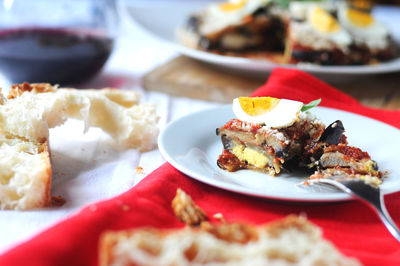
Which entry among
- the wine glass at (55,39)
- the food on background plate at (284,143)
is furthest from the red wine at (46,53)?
the food on background plate at (284,143)

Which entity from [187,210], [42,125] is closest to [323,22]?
[42,125]

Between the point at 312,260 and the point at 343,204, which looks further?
the point at 343,204

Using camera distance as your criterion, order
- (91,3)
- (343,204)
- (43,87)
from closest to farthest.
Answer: (343,204)
(43,87)
(91,3)

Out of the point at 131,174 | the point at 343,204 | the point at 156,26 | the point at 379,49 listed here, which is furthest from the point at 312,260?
the point at 156,26

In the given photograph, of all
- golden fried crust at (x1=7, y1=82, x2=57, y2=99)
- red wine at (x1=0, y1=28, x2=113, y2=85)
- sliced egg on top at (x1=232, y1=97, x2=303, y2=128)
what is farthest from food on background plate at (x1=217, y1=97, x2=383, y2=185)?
red wine at (x1=0, y1=28, x2=113, y2=85)

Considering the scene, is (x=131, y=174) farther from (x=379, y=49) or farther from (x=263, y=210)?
(x=379, y=49)

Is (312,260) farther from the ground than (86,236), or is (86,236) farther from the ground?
(312,260)

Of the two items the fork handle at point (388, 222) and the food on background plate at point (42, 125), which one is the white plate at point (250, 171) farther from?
the food on background plate at point (42, 125)

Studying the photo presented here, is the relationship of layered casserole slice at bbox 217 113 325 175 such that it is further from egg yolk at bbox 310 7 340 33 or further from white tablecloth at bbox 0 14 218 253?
egg yolk at bbox 310 7 340 33
